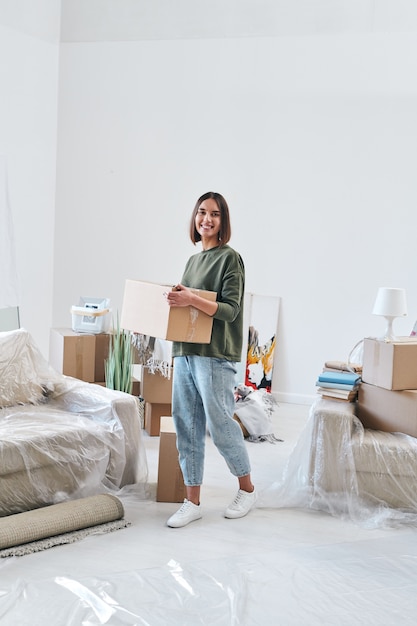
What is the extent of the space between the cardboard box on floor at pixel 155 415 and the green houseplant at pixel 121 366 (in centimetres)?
17

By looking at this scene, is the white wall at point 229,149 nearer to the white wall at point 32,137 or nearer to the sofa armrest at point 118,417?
the white wall at point 32,137

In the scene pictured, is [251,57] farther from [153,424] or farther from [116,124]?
[153,424]

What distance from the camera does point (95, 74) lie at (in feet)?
18.1

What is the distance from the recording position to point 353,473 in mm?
2988

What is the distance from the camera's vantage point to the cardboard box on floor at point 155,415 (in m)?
4.20

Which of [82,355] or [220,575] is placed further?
[82,355]

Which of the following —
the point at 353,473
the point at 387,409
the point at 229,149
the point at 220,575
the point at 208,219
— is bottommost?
the point at 220,575

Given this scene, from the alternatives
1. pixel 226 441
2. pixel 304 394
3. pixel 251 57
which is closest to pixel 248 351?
pixel 304 394

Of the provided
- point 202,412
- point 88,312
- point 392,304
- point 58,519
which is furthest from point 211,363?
point 88,312

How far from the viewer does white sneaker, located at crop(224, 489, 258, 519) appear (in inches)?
114

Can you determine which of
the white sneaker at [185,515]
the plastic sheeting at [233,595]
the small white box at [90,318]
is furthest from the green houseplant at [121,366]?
the plastic sheeting at [233,595]

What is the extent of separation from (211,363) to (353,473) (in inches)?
31.6

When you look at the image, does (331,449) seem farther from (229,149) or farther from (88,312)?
(229,149)

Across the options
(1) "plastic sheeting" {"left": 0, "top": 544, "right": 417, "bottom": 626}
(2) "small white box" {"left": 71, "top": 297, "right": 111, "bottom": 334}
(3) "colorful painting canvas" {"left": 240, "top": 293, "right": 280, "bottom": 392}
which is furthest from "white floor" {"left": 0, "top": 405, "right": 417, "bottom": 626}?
(3) "colorful painting canvas" {"left": 240, "top": 293, "right": 280, "bottom": 392}
